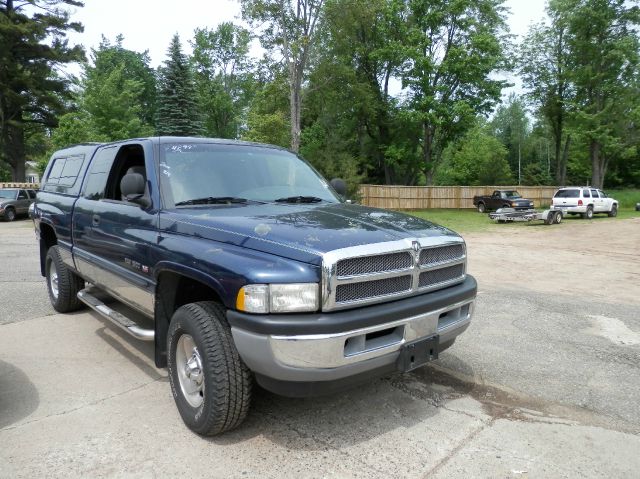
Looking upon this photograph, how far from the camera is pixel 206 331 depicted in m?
2.84

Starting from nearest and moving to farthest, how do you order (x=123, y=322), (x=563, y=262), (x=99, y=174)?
(x=123, y=322)
(x=99, y=174)
(x=563, y=262)

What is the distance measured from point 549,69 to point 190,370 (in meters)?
46.5

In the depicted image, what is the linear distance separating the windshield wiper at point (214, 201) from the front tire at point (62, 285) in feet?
9.40

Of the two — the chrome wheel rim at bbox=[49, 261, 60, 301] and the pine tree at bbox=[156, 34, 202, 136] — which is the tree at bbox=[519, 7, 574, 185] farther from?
the chrome wheel rim at bbox=[49, 261, 60, 301]

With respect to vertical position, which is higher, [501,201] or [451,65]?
[451,65]

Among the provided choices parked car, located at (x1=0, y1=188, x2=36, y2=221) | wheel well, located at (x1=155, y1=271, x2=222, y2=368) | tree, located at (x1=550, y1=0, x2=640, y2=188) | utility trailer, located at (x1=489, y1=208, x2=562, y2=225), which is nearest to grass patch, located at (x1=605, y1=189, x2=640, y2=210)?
tree, located at (x1=550, y1=0, x2=640, y2=188)

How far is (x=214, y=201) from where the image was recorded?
144 inches

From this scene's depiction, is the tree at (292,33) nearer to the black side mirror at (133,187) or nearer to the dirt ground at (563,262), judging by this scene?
the dirt ground at (563,262)

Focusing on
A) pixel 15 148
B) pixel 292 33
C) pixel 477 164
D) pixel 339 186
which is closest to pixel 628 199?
pixel 477 164

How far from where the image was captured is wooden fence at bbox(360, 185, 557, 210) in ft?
107

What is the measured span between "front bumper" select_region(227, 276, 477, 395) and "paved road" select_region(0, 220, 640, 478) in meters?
0.57

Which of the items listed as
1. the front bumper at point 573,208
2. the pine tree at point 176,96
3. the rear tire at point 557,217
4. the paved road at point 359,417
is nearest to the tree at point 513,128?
the front bumper at point 573,208

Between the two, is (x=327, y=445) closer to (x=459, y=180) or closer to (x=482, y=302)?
(x=482, y=302)

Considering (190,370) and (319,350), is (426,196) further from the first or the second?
(319,350)
